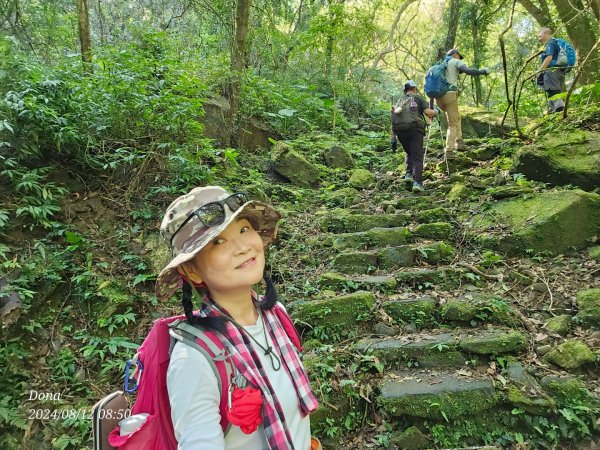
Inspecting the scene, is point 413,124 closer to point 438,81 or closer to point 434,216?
point 438,81

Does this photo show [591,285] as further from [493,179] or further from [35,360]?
[35,360]

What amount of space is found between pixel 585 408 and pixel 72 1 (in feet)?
42.8

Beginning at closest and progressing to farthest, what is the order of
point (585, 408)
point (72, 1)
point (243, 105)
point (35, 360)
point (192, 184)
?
point (585, 408) → point (35, 360) → point (192, 184) → point (243, 105) → point (72, 1)

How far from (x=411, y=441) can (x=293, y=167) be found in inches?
234

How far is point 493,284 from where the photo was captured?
4.60 meters

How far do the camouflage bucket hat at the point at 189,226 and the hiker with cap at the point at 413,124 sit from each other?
6046 millimetres

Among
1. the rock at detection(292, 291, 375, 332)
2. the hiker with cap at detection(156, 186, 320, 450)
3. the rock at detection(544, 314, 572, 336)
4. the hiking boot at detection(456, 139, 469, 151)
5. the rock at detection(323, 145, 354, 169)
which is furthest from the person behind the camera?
the rock at detection(323, 145, 354, 169)

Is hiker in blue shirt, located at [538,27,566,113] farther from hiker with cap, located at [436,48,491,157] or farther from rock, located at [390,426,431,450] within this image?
rock, located at [390,426,431,450]

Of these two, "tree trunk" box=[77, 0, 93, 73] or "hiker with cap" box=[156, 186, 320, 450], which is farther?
"tree trunk" box=[77, 0, 93, 73]

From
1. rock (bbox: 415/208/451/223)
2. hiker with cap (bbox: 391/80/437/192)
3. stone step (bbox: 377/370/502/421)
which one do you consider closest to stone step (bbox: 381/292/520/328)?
stone step (bbox: 377/370/502/421)

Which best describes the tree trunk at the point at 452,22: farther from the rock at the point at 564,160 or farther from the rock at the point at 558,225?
the rock at the point at 558,225

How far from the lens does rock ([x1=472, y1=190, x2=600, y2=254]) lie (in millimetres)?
5008

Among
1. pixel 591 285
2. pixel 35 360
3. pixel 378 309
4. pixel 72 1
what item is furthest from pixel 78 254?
pixel 72 1

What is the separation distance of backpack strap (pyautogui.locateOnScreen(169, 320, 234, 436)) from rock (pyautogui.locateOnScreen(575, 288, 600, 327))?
380 centimetres
